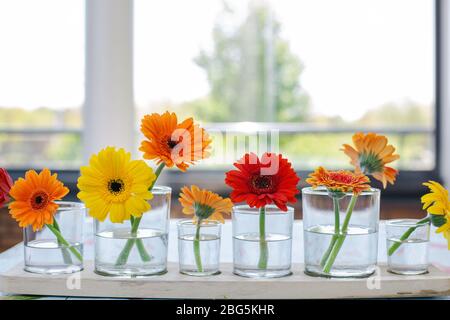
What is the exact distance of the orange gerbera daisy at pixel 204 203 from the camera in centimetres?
75

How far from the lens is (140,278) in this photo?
0.74m

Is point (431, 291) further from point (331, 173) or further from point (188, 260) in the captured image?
point (188, 260)

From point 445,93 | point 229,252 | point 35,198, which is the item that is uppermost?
point 445,93

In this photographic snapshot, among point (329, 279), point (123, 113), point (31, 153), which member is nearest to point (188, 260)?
point (329, 279)

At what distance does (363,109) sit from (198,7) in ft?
3.33

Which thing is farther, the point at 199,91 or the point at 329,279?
the point at 199,91

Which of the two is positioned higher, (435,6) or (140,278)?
(435,6)

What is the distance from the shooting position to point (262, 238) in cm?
73

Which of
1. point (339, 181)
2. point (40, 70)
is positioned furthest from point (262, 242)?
point (40, 70)

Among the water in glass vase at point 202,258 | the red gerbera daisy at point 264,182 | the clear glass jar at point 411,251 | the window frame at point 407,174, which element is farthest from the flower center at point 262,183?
the window frame at point 407,174

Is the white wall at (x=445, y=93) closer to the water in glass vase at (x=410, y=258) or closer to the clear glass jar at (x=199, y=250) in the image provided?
the water in glass vase at (x=410, y=258)

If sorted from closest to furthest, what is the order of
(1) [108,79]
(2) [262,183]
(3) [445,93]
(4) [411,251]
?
(2) [262,183] → (4) [411,251] → (1) [108,79] → (3) [445,93]

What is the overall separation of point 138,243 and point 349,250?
240 mm

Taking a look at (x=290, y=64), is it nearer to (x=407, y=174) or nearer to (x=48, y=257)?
(x=407, y=174)
